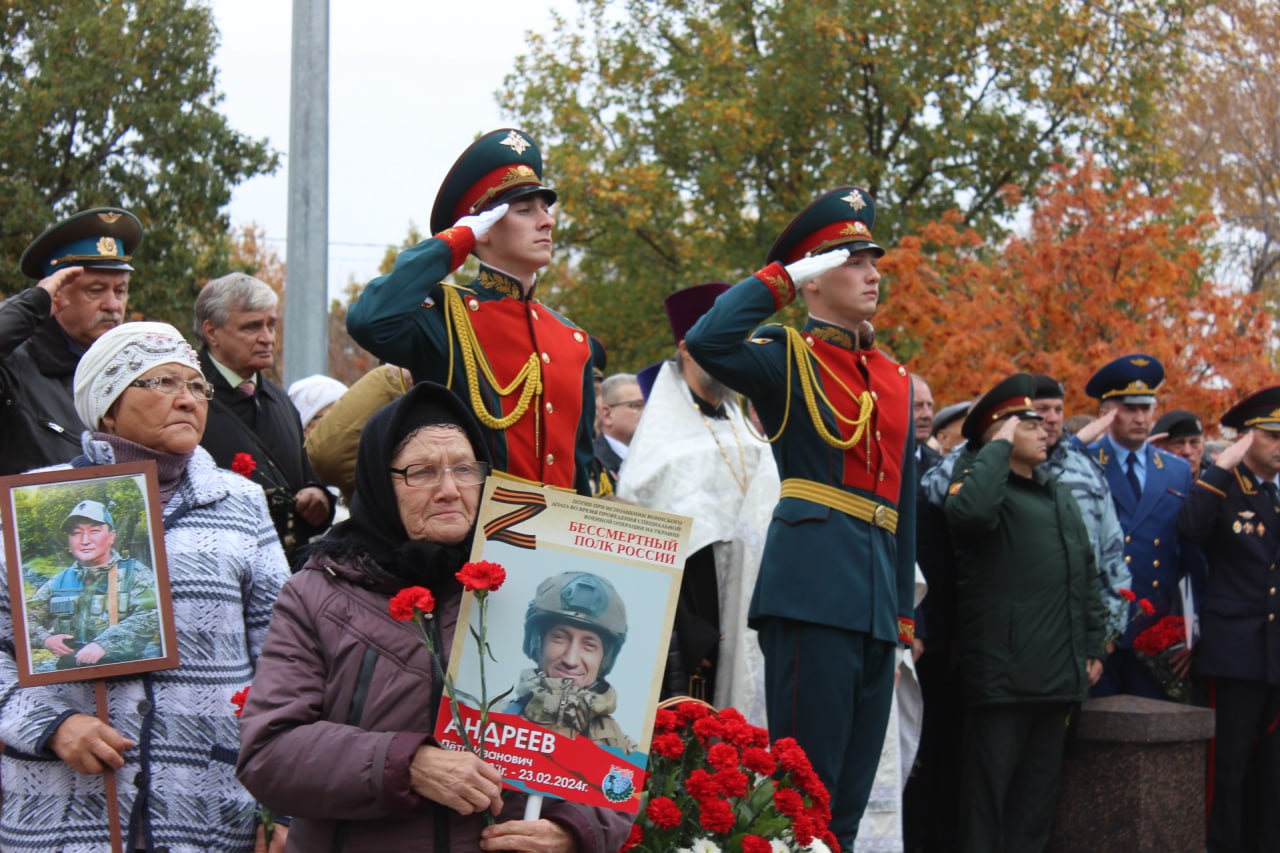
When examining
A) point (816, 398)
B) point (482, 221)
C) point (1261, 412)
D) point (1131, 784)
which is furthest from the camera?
point (1261, 412)

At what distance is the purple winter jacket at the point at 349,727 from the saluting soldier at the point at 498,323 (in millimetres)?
1197

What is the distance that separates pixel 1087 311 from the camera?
43.9 ft

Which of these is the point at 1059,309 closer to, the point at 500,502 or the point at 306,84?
the point at 306,84

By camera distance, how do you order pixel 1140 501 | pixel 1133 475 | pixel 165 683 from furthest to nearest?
1. pixel 1133 475
2. pixel 1140 501
3. pixel 165 683

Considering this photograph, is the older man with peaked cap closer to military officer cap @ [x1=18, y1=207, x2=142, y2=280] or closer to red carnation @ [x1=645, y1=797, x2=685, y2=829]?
military officer cap @ [x1=18, y1=207, x2=142, y2=280]

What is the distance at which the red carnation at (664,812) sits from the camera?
3.54 metres

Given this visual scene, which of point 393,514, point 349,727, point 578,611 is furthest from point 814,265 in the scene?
point 349,727

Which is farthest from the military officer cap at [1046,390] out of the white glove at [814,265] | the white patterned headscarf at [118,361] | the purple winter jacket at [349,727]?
the purple winter jacket at [349,727]

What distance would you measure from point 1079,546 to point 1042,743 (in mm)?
870

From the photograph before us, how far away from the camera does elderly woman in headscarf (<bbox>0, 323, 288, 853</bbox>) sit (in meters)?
3.43

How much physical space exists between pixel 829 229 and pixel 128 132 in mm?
10781

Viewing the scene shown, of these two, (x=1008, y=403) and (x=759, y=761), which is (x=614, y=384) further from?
(x=759, y=761)

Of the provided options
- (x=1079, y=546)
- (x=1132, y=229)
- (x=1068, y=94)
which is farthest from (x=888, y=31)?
(x=1079, y=546)

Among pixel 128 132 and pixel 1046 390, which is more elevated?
pixel 128 132
